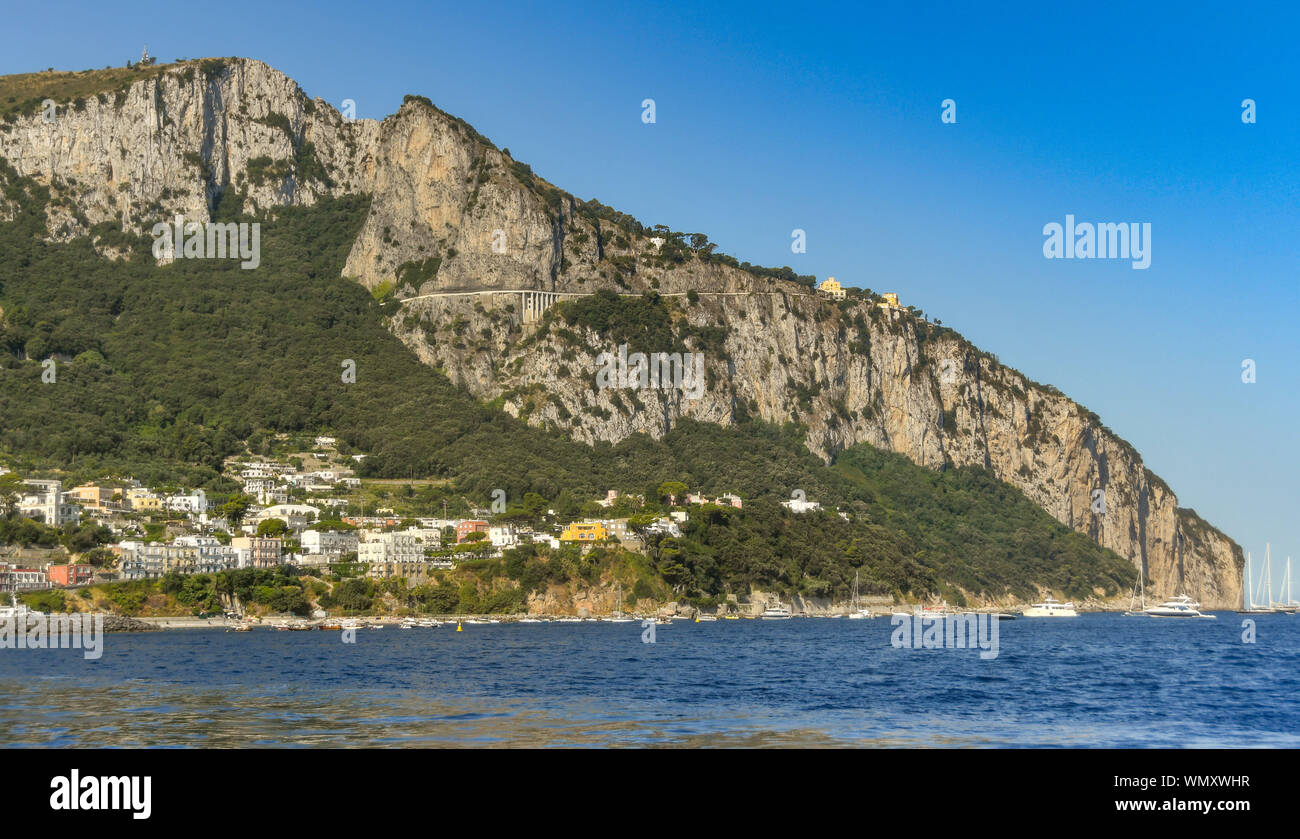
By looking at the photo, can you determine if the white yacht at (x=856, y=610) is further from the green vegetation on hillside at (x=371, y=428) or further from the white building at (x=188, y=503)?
the white building at (x=188, y=503)

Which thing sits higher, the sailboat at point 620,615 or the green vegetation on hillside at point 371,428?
the green vegetation on hillside at point 371,428

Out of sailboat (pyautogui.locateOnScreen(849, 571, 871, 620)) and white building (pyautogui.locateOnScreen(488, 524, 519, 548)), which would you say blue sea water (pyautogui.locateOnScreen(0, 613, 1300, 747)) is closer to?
white building (pyautogui.locateOnScreen(488, 524, 519, 548))

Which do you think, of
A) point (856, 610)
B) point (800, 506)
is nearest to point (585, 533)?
point (856, 610)

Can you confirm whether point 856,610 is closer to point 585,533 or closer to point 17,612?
point 585,533

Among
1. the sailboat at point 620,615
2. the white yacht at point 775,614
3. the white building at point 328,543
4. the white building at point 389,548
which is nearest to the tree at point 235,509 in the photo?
the white building at point 328,543
